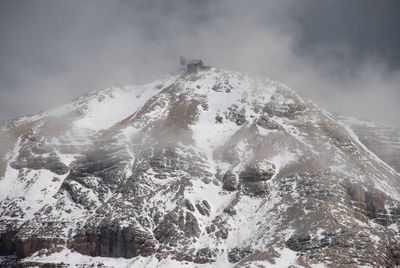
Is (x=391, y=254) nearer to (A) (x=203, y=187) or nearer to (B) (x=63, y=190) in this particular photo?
(A) (x=203, y=187)

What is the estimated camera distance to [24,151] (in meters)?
196

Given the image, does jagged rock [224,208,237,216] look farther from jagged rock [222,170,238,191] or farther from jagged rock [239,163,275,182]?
jagged rock [239,163,275,182]

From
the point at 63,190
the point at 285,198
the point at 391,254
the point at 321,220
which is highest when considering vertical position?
the point at 63,190

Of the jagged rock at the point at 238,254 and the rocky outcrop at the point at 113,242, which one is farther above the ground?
the rocky outcrop at the point at 113,242

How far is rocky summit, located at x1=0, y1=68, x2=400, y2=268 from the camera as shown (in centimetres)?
13788

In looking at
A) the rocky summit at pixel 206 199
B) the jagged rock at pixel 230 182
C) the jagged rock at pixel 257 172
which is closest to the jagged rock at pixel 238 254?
the rocky summit at pixel 206 199

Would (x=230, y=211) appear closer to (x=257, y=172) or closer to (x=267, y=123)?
(x=257, y=172)

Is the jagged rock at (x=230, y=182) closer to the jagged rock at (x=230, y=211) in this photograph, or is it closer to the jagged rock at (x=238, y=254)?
the jagged rock at (x=230, y=211)

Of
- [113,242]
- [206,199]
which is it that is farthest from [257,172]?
[113,242]

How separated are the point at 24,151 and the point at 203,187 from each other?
2980 inches

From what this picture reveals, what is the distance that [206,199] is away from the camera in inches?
6383

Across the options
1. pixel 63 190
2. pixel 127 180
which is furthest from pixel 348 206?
pixel 63 190

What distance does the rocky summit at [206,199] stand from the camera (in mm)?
137875

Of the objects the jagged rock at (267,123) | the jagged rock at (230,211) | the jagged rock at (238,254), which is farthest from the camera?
the jagged rock at (267,123)
